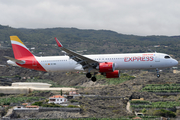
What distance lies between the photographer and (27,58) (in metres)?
62.7

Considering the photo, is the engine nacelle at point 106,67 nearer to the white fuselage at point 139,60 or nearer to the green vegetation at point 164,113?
the white fuselage at point 139,60

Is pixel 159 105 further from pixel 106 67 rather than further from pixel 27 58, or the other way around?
pixel 27 58

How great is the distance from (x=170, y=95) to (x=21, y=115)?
79756 millimetres

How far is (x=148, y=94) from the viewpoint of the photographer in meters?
149

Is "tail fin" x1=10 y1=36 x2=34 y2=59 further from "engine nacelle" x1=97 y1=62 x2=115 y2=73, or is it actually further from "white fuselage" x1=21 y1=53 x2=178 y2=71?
"engine nacelle" x1=97 y1=62 x2=115 y2=73

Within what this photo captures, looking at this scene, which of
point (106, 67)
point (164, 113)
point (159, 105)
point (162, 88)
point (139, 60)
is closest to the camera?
point (106, 67)

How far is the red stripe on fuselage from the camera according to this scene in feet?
201

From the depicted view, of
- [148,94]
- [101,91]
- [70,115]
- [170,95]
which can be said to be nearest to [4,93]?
[101,91]

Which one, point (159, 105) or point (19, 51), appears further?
point (159, 105)

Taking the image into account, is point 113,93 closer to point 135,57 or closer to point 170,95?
point 170,95

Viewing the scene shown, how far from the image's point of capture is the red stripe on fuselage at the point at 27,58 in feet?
201

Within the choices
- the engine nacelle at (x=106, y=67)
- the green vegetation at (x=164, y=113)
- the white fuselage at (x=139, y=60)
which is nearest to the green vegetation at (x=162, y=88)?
the green vegetation at (x=164, y=113)

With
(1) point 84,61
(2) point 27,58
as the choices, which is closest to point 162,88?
(2) point 27,58

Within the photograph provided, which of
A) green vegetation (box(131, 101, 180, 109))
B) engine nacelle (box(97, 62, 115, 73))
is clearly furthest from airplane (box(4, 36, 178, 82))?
green vegetation (box(131, 101, 180, 109))
